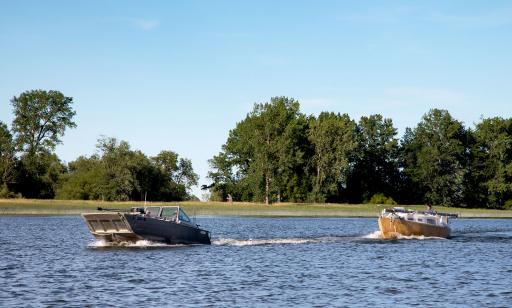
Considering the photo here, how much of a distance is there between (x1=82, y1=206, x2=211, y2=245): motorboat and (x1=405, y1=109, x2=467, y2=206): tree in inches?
4306

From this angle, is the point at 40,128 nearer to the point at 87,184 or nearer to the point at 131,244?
the point at 87,184

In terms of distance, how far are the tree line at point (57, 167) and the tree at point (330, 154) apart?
2699 cm

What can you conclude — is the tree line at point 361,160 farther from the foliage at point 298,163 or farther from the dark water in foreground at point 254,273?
the dark water in foreground at point 254,273

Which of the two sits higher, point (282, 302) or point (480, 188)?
point (480, 188)

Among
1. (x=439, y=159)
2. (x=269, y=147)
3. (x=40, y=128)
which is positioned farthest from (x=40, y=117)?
(x=439, y=159)

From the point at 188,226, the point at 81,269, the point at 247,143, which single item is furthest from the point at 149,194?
the point at 81,269

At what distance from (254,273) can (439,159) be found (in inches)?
4854

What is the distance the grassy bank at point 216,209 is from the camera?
98062mm

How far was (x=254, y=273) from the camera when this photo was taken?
37.5m

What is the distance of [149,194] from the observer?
134m

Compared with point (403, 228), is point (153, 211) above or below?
above

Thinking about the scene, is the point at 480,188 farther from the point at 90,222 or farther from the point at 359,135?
the point at 90,222

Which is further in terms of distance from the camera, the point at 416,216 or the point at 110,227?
the point at 416,216

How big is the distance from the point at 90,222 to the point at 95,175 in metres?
83.7
